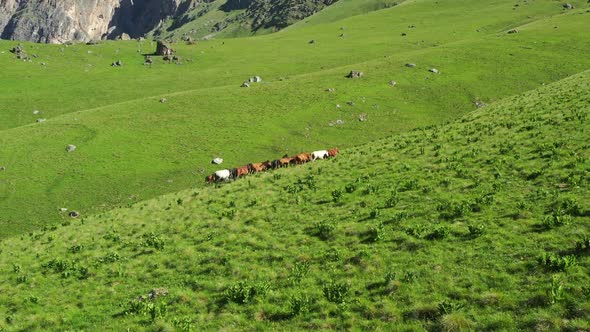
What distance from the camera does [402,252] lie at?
1742 centimetres

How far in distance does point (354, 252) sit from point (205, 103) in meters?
51.8

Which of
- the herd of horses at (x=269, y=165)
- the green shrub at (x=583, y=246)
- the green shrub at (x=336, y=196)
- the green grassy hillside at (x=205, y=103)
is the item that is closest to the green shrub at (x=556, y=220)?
the green shrub at (x=583, y=246)

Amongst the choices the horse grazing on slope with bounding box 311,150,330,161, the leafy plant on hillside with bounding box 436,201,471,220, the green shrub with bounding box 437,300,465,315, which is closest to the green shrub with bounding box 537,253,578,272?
the green shrub with bounding box 437,300,465,315

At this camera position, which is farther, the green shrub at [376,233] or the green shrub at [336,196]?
the green shrub at [336,196]

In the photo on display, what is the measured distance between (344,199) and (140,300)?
12.4 metres

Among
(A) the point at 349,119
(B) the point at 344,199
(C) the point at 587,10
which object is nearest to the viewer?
(B) the point at 344,199

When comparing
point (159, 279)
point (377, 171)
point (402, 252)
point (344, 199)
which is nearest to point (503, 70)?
point (377, 171)

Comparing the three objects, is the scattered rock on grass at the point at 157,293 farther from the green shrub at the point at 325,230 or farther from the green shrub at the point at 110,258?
the green shrub at the point at 325,230

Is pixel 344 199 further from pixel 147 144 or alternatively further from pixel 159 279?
pixel 147 144

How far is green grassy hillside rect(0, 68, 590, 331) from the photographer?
13.9m

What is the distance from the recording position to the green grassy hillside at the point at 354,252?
1389 centimetres

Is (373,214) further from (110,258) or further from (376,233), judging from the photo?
(110,258)

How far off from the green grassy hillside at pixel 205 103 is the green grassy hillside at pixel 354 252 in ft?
49.8

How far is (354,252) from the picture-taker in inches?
719
